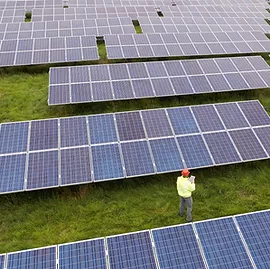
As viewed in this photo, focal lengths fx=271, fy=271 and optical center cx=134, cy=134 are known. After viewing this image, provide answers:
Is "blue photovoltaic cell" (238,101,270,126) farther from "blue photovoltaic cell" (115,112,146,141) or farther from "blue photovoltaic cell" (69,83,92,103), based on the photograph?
"blue photovoltaic cell" (69,83,92,103)

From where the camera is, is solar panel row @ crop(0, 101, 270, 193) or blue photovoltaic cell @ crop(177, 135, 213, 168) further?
blue photovoltaic cell @ crop(177, 135, 213, 168)

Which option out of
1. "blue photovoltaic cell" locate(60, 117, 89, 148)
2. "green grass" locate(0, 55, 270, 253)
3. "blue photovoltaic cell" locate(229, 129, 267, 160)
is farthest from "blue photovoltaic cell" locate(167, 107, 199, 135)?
"blue photovoltaic cell" locate(60, 117, 89, 148)

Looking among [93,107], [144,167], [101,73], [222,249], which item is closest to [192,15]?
[101,73]

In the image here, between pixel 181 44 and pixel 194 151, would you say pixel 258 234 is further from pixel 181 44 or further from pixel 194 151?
pixel 181 44

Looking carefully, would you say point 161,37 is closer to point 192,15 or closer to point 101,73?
point 101,73

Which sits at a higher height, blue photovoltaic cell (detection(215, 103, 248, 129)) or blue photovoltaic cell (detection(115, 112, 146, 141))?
blue photovoltaic cell (detection(215, 103, 248, 129))

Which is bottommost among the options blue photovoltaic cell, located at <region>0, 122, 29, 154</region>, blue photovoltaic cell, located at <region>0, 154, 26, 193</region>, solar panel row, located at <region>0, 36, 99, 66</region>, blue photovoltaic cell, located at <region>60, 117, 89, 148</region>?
solar panel row, located at <region>0, 36, 99, 66</region>

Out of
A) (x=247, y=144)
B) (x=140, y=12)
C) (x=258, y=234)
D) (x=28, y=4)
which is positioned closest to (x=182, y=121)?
(x=247, y=144)
